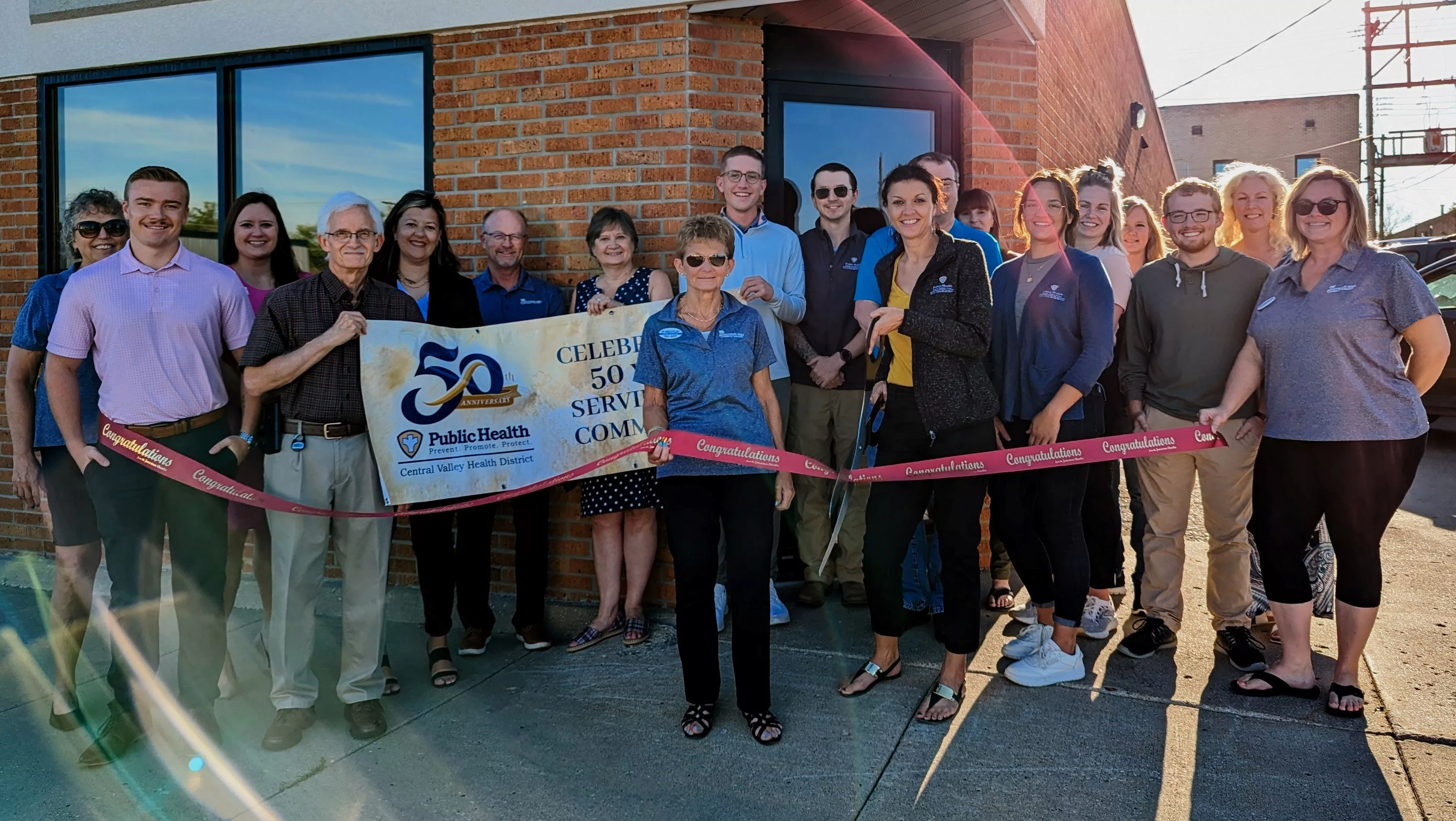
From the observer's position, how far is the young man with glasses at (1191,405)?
4164 mm

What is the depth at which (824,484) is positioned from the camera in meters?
5.27

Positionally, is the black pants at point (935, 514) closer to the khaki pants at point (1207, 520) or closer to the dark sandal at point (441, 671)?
the khaki pants at point (1207, 520)

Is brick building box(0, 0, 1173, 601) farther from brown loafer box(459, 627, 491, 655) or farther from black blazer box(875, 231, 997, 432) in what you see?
black blazer box(875, 231, 997, 432)

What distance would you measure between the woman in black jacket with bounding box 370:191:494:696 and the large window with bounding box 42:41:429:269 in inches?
53.8

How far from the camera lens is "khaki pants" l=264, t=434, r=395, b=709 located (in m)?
3.69

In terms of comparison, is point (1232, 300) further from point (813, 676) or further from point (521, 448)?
point (521, 448)

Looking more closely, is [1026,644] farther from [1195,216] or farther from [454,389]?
[454,389]

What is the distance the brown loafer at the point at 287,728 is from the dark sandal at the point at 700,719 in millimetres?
1448

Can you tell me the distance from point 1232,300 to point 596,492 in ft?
9.74

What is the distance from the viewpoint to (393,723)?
3.84 meters

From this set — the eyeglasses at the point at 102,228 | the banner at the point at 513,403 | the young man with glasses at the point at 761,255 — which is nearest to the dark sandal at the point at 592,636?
the young man with glasses at the point at 761,255

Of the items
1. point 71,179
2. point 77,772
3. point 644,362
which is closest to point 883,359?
point 644,362

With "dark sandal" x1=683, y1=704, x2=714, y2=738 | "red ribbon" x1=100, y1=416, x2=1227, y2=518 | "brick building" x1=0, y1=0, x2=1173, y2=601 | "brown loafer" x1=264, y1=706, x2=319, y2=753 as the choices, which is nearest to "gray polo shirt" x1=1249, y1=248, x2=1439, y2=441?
"red ribbon" x1=100, y1=416, x2=1227, y2=518

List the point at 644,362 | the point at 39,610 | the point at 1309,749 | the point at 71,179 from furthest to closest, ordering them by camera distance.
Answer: the point at 71,179 → the point at 39,610 → the point at 644,362 → the point at 1309,749
